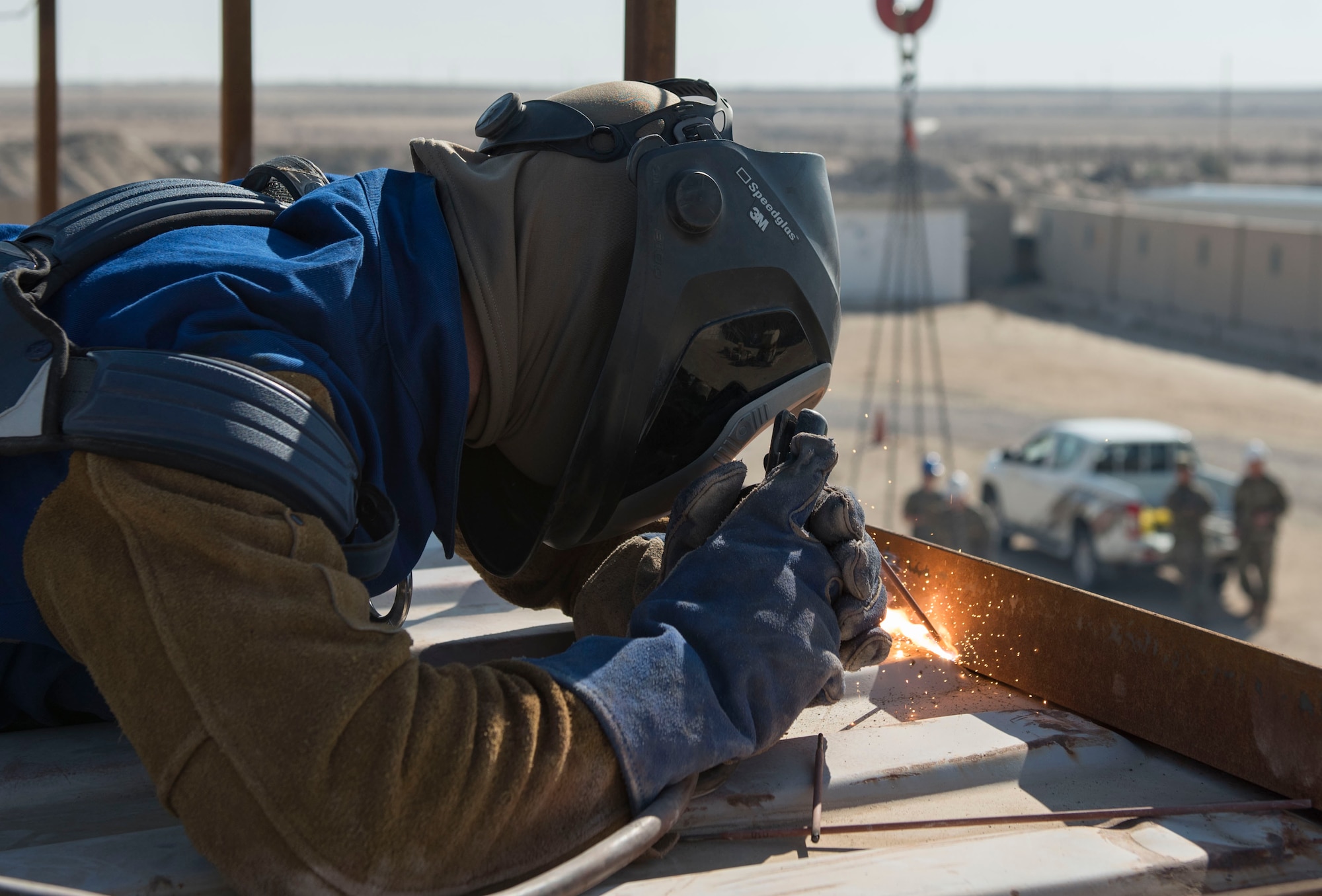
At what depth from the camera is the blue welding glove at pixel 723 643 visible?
1469 millimetres

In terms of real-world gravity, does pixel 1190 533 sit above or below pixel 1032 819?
below

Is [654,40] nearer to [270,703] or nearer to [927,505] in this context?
[270,703]

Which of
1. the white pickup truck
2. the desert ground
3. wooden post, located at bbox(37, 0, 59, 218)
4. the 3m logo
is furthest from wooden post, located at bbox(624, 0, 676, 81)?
the white pickup truck

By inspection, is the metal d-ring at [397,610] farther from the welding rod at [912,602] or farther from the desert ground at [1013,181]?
the desert ground at [1013,181]

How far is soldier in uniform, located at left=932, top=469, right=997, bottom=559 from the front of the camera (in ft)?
36.1

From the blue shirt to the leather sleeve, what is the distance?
0.16 m

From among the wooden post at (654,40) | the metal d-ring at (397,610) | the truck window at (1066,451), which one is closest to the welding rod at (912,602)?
the metal d-ring at (397,610)

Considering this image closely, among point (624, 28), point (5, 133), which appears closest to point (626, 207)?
point (624, 28)

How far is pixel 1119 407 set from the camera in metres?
21.5

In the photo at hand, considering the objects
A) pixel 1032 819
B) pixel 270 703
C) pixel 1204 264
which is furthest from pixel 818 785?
pixel 1204 264

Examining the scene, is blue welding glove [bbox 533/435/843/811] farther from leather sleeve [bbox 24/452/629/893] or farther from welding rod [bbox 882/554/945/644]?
welding rod [bbox 882/554/945/644]

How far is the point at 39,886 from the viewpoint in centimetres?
124

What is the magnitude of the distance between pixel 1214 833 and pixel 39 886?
53.1 inches

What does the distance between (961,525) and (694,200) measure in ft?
32.4
